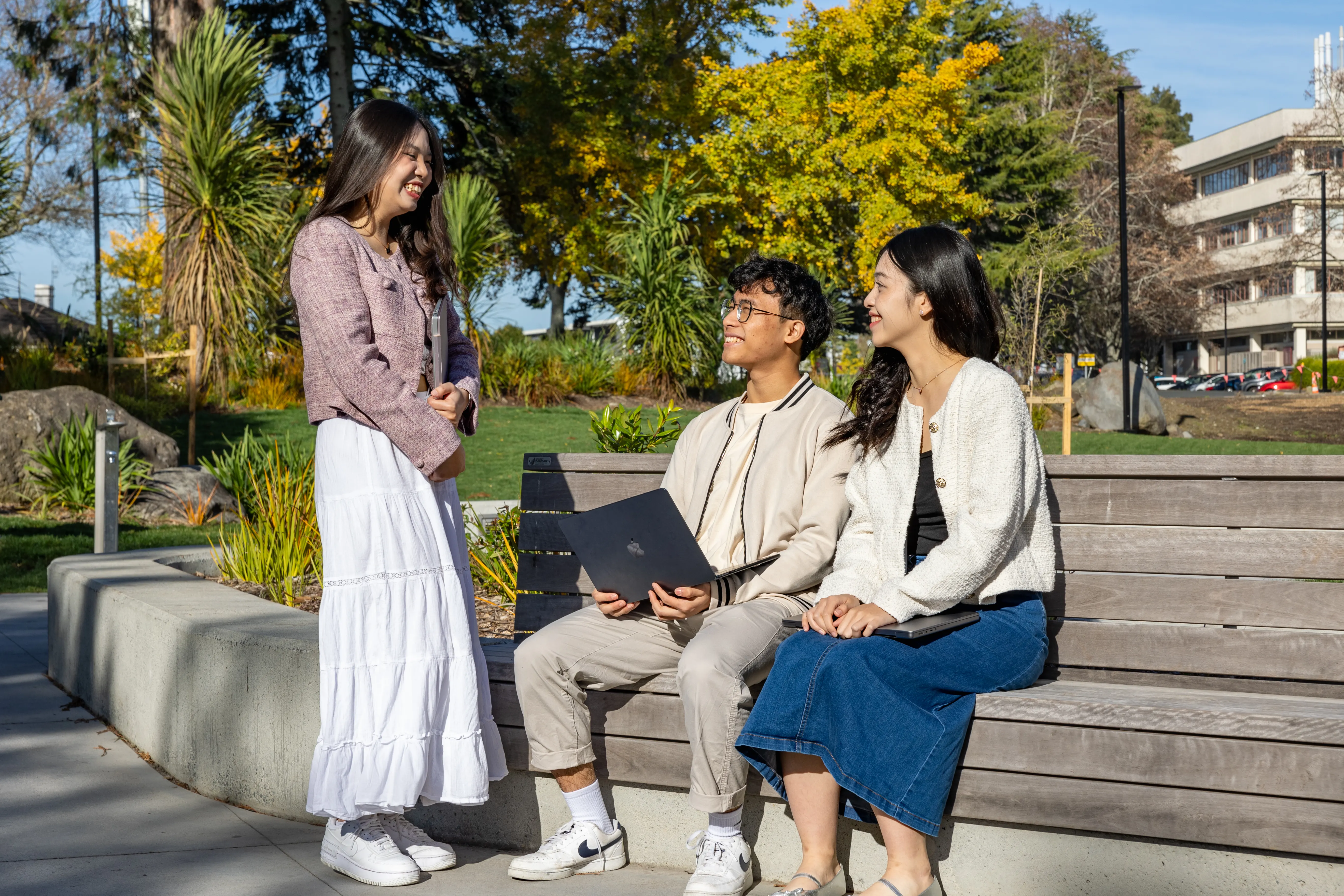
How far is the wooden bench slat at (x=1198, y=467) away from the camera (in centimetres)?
303

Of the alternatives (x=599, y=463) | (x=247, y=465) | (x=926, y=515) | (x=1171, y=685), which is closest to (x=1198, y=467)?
(x=1171, y=685)

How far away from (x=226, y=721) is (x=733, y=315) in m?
2.12

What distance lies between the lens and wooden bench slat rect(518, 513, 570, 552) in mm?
3900

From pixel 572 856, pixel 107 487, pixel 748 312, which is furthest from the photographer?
pixel 107 487

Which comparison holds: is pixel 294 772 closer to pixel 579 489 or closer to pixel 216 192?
pixel 579 489

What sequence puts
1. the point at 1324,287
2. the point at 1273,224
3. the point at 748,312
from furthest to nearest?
1. the point at 1273,224
2. the point at 1324,287
3. the point at 748,312

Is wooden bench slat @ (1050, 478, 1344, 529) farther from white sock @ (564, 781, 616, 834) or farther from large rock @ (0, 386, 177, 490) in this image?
large rock @ (0, 386, 177, 490)

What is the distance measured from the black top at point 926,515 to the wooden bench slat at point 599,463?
911 millimetres

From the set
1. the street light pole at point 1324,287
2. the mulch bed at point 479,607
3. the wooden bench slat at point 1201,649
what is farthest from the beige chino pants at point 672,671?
the street light pole at point 1324,287

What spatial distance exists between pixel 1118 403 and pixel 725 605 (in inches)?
855

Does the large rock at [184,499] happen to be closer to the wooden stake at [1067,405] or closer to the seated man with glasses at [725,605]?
the seated man with glasses at [725,605]

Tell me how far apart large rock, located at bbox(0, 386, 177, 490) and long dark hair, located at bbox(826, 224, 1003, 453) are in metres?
9.38

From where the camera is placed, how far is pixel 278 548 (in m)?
5.72

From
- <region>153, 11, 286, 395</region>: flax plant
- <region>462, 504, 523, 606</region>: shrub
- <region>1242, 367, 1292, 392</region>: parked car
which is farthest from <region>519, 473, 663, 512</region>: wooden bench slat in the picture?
<region>1242, 367, 1292, 392</region>: parked car
